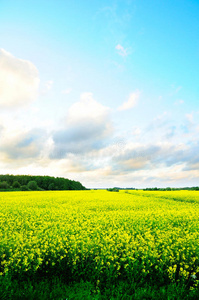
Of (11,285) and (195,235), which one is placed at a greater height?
(195,235)

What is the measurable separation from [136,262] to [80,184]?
113386 mm

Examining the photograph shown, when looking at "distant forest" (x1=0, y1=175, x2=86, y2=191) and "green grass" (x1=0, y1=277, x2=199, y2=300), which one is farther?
"distant forest" (x1=0, y1=175, x2=86, y2=191)

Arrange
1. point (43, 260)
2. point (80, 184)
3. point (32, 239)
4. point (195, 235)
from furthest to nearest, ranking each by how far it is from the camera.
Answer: point (80, 184)
point (195, 235)
point (32, 239)
point (43, 260)

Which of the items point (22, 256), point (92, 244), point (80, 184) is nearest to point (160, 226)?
point (92, 244)

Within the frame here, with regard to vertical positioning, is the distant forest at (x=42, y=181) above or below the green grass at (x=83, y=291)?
above

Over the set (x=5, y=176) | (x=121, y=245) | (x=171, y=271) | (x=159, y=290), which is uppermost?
(x=5, y=176)

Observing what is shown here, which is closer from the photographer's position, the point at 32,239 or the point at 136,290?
the point at 136,290

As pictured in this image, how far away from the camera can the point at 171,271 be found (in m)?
5.77

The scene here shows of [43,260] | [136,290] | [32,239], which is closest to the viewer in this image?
[136,290]

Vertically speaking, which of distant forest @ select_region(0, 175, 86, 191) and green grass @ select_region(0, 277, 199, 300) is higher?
distant forest @ select_region(0, 175, 86, 191)

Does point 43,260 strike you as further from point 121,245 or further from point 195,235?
point 195,235

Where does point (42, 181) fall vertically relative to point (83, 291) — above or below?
above

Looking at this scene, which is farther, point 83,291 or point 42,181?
point 42,181

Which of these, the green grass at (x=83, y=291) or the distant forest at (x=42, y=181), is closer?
the green grass at (x=83, y=291)
